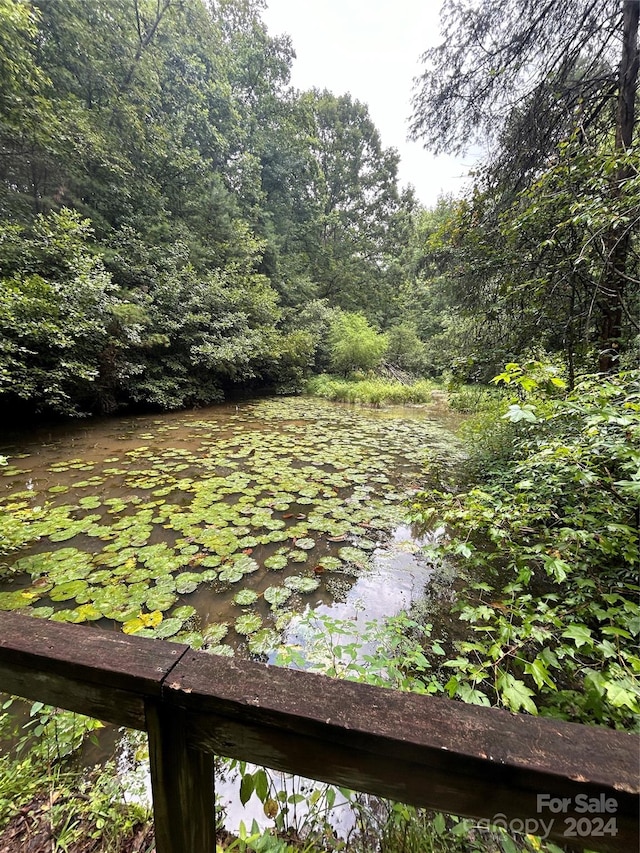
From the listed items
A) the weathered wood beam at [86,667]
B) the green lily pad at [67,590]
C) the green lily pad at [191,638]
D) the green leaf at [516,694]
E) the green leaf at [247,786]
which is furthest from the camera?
the green lily pad at [67,590]

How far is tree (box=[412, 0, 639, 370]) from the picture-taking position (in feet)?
7.88

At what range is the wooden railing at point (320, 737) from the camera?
14.7 inches

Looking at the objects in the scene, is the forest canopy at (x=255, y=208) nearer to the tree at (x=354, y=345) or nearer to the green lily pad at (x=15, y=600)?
the tree at (x=354, y=345)

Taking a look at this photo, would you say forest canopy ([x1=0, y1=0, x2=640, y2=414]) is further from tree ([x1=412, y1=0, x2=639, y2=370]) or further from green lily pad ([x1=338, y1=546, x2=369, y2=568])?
green lily pad ([x1=338, y1=546, x2=369, y2=568])

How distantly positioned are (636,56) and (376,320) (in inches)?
556

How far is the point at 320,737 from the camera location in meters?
0.43

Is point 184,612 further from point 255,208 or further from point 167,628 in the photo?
point 255,208

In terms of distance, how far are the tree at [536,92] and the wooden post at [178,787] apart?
2.87 metres

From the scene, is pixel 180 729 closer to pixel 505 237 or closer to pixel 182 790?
pixel 182 790

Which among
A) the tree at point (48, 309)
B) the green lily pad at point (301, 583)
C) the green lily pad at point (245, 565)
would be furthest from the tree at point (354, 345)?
the green lily pad at point (301, 583)

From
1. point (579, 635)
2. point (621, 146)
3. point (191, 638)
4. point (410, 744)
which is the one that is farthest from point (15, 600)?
point (621, 146)

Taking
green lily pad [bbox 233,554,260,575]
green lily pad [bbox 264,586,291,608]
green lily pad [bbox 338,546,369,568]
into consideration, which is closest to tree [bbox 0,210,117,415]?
green lily pad [bbox 233,554,260,575]

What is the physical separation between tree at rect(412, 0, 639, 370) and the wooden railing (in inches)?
101

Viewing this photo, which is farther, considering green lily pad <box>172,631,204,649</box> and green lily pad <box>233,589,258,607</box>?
green lily pad <box>233,589,258,607</box>
